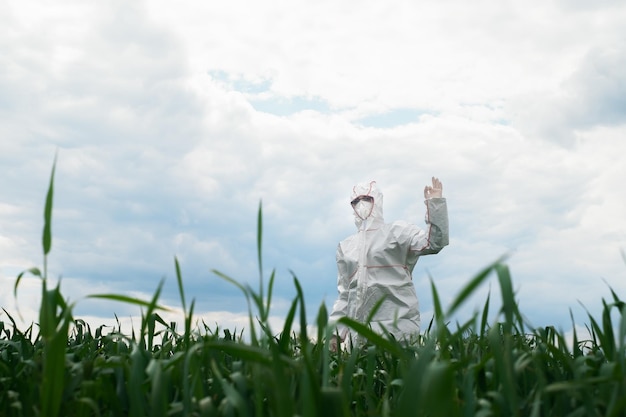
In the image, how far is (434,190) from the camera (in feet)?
20.0

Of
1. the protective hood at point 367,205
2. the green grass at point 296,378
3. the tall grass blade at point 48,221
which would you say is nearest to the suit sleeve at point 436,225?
the protective hood at point 367,205

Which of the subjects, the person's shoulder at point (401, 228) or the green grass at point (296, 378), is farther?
the person's shoulder at point (401, 228)

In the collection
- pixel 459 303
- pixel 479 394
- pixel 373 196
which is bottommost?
pixel 479 394

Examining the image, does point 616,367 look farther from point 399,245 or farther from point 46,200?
point 399,245

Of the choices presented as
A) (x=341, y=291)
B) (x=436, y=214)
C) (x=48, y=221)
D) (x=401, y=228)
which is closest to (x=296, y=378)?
(x=48, y=221)

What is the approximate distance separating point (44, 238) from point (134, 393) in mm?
308

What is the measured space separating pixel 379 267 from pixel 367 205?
2.49 feet

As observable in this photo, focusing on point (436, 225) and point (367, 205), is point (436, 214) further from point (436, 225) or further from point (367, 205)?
point (367, 205)

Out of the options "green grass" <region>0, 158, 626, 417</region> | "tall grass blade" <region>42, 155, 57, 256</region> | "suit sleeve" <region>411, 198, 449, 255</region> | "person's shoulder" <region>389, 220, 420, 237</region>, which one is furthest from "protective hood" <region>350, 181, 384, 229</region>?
"tall grass blade" <region>42, 155, 57, 256</region>

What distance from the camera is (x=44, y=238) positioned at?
1.19m

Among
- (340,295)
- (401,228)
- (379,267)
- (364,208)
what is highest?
(364,208)

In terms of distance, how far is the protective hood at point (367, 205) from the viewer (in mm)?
7250

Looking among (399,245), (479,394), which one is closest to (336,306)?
(399,245)

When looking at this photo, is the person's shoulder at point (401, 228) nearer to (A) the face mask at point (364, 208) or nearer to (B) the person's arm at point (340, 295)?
(A) the face mask at point (364, 208)
